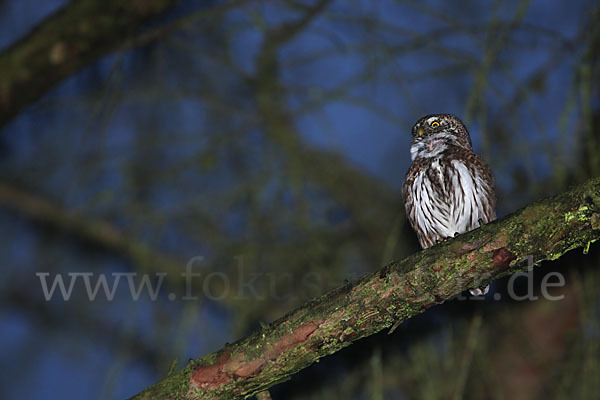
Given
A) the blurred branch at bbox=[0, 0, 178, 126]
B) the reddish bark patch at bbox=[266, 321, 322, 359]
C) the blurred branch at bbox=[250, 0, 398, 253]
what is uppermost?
the blurred branch at bbox=[0, 0, 178, 126]

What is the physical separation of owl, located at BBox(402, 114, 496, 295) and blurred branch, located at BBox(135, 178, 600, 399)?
Answer: 117cm

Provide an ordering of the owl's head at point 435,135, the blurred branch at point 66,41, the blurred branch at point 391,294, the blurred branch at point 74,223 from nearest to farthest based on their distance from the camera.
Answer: the blurred branch at point 391,294, the blurred branch at point 66,41, the owl's head at point 435,135, the blurred branch at point 74,223

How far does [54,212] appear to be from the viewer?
412 cm

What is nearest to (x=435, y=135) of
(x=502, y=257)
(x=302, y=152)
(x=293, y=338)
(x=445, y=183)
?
(x=445, y=183)

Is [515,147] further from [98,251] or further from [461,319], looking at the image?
[98,251]

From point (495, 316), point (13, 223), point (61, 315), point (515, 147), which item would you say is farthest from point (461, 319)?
point (61, 315)

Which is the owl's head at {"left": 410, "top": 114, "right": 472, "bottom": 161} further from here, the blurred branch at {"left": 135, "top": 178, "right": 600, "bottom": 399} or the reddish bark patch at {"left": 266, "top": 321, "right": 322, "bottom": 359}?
the reddish bark patch at {"left": 266, "top": 321, "right": 322, "bottom": 359}

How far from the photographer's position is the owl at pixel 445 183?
3.29 m

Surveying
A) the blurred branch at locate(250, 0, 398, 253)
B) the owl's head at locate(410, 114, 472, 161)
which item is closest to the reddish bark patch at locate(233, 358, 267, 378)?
the blurred branch at locate(250, 0, 398, 253)

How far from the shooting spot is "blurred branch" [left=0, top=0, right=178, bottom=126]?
3.21 m

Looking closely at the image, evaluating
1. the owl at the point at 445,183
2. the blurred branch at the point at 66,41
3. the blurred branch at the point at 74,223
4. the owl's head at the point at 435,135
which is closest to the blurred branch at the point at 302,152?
the owl at the point at 445,183

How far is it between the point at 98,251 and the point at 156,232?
1.67 meters

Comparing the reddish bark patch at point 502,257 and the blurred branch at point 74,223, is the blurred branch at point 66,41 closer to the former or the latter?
the blurred branch at point 74,223

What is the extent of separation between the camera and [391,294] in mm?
2139
